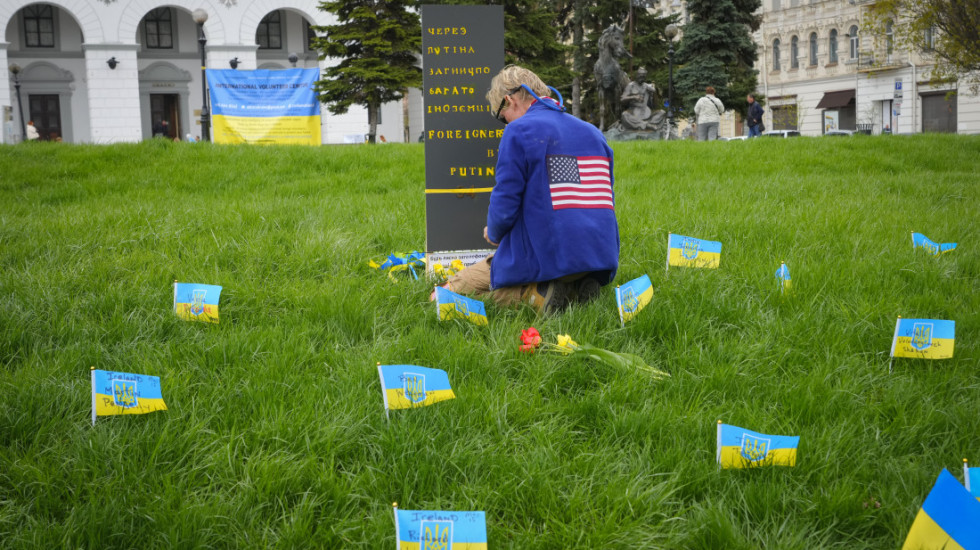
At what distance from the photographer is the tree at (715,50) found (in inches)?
1259

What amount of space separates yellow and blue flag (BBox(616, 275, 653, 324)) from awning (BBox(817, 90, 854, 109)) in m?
45.7

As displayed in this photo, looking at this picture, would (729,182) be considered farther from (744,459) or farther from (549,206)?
(744,459)

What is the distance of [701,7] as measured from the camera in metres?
32.4

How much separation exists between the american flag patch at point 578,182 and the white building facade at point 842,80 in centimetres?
4025

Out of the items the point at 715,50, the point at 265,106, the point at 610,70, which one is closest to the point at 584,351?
the point at 265,106

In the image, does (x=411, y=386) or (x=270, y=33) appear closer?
(x=411, y=386)

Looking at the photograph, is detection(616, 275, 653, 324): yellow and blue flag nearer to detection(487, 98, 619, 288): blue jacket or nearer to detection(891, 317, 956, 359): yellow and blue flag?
detection(487, 98, 619, 288): blue jacket

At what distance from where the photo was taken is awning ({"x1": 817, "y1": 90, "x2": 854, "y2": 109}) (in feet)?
146

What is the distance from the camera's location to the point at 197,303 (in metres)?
4.33

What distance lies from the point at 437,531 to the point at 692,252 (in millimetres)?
3708

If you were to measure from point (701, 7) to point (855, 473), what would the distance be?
3288 centimetres

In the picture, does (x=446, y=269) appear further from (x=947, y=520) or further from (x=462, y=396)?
(x=947, y=520)

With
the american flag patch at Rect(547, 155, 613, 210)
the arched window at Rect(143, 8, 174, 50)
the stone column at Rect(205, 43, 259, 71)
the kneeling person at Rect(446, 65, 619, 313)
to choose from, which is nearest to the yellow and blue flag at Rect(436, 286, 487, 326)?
the kneeling person at Rect(446, 65, 619, 313)

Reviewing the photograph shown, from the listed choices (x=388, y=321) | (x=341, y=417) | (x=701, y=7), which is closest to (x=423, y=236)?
(x=388, y=321)
